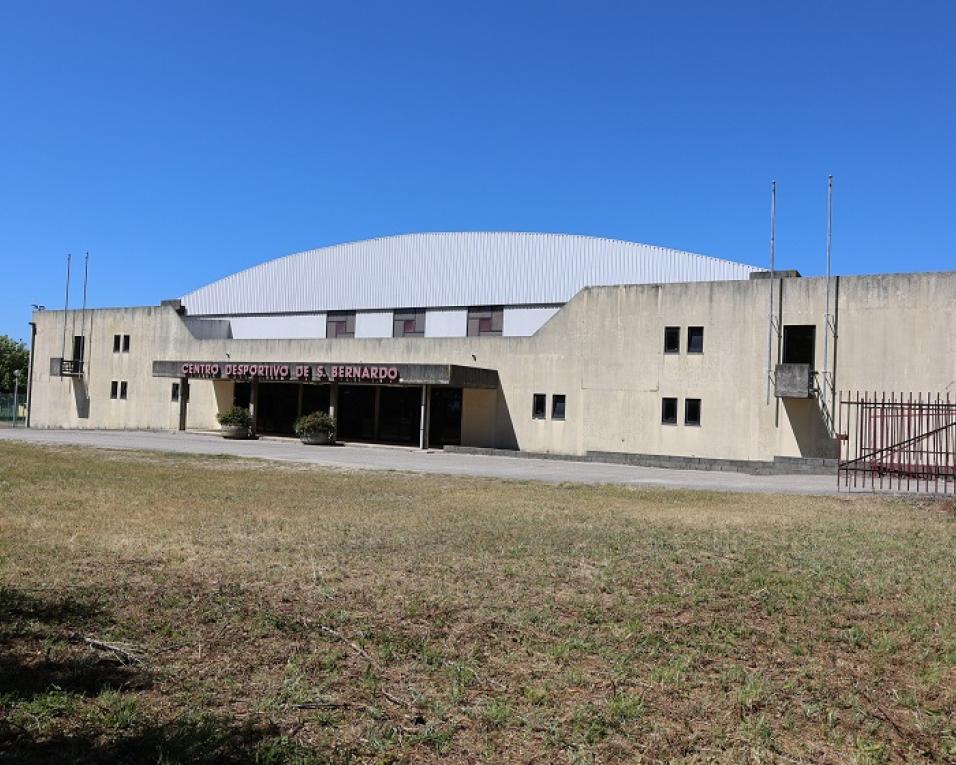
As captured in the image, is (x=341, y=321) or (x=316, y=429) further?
(x=341, y=321)

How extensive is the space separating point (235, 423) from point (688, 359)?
66.4 feet

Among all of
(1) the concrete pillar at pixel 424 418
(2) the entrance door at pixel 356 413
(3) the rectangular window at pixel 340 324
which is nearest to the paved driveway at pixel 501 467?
(1) the concrete pillar at pixel 424 418

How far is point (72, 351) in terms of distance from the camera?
160 ft

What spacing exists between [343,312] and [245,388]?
649 centimetres

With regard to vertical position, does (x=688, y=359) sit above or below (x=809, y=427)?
above

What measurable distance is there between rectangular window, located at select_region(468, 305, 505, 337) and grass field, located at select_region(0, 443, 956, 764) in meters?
27.2

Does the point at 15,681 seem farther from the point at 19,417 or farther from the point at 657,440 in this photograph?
the point at 19,417

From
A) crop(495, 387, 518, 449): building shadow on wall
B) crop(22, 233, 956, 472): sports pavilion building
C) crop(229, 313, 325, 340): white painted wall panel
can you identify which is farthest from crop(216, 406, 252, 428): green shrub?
crop(495, 387, 518, 449): building shadow on wall

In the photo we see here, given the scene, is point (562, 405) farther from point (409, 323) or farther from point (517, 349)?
point (409, 323)

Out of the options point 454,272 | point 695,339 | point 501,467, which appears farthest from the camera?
point 454,272

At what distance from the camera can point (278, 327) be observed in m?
44.9

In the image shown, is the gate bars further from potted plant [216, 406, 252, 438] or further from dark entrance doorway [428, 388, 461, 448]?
potted plant [216, 406, 252, 438]

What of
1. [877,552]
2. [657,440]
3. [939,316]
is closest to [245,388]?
[657,440]

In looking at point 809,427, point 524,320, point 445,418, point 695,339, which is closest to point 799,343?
point 809,427
